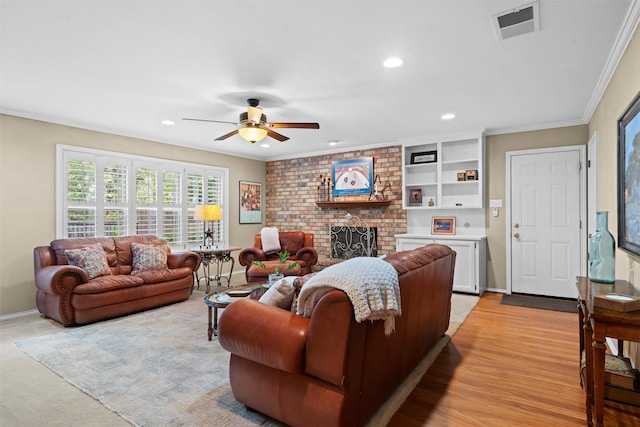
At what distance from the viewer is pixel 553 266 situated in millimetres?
4727

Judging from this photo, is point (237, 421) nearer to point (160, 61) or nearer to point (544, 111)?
point (160, 61)

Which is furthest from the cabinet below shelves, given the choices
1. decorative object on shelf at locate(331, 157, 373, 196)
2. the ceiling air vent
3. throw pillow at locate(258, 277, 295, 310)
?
throw pillow at locate(258, 277, 295, 310)

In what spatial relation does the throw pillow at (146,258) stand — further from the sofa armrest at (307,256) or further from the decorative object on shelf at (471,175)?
the decorative object on shelf at (471,175)

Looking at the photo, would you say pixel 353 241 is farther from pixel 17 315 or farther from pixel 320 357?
pixel 17 315

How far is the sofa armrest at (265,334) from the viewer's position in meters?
1.70

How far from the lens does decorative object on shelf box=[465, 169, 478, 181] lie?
519 cm

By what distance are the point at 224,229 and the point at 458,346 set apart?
480 cm

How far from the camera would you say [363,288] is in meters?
1.60

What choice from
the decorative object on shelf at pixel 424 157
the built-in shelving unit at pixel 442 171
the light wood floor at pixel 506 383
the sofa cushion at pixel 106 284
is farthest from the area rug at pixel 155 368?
the decorative object on shelf at pixel 424 157

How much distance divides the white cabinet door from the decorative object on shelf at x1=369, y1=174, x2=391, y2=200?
1.49 m

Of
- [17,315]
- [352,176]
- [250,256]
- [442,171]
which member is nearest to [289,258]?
[250,256]

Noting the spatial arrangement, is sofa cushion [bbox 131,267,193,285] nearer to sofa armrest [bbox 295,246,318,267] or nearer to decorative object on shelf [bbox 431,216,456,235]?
sofa armrest [bbox 295,246,318,267]

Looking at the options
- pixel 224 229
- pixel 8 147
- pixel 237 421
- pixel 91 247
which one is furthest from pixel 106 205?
pixel 237 421

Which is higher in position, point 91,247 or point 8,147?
point 8,147
